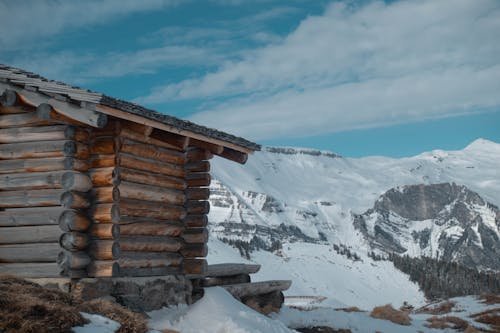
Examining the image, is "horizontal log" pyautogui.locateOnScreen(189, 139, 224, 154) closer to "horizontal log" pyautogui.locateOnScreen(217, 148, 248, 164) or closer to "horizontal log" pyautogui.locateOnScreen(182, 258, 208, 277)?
"horizontal log" pyautogui.locateOnScreen(217, 148, 248, 164)

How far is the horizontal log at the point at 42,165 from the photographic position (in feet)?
40.0

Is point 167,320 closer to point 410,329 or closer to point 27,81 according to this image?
point 27,81

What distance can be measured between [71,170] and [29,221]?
1.31 m

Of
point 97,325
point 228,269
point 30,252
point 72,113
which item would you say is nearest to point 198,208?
point 228,269

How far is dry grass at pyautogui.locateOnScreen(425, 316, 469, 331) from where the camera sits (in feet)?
56.9

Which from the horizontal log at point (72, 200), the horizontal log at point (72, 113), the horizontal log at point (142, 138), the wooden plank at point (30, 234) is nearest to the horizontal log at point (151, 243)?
the horizontal log at point (72, 200)

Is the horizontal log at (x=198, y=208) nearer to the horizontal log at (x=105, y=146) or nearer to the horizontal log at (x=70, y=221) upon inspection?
the horizontal log at (x=105, y=146)

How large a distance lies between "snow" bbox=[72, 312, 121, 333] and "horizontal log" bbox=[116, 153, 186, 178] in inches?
174

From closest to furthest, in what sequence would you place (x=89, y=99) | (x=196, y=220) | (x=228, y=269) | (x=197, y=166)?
1. (x=89, y=99)
2. (x=196, y=220)
3. (x=197, y=166)
4. (x=228, y=269)

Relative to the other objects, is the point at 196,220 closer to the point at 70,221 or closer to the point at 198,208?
the point at 198,208

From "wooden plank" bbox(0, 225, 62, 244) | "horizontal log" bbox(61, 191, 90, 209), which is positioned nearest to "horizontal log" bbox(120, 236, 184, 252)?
"horizontal log" bbox(61, 191, 90, 209)

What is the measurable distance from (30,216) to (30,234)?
1.13ft

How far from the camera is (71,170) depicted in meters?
12.2

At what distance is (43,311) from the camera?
7.97 metres
